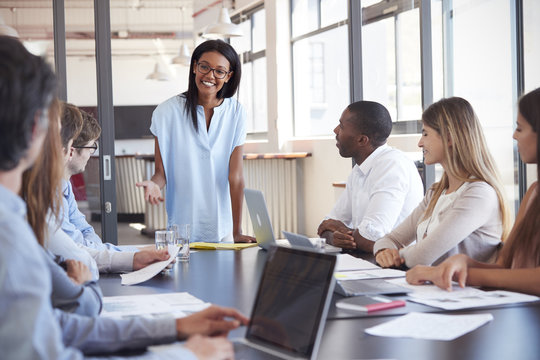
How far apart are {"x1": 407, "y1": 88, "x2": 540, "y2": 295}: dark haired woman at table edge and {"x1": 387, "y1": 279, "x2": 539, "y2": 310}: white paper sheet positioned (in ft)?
0.10

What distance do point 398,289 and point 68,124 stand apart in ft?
3.78

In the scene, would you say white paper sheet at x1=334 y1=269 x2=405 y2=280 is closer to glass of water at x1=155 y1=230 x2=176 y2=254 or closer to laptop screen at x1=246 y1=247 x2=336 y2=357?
glass of water at x1=155 y1=230 x2=176 y2=254

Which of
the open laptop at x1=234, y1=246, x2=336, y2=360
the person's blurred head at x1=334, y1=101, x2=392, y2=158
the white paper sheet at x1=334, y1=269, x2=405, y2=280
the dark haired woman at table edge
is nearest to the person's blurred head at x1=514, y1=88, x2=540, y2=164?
the dark haired woman at table edge

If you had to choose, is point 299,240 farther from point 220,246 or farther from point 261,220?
point 220,246

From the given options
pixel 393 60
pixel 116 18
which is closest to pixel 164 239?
pixel 393 60

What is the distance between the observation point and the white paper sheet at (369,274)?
2065 mm

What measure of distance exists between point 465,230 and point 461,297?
0.50m

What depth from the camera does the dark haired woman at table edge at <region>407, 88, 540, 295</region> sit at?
185cm

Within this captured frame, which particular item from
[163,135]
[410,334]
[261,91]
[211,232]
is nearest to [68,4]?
[163,135]

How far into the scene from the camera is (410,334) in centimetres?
141

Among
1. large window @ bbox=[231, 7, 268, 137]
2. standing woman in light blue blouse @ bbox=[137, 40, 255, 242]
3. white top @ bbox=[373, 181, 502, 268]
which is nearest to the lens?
white top @ bbox=[373, 181, 502, 268]

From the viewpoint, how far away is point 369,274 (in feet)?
7.02

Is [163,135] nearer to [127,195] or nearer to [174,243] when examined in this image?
[174,243]

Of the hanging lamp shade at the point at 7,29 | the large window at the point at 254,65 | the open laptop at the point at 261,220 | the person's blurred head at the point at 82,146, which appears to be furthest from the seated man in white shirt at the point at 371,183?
the large window at the point at 254,65
